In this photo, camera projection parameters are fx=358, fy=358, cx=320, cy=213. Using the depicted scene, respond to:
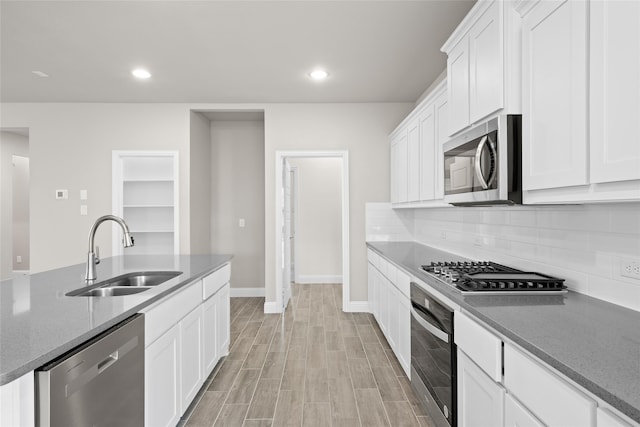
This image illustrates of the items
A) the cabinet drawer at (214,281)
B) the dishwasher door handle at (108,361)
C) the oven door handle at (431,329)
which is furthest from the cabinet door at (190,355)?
the oven door handle at (431,329)

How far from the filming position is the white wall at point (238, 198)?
5.57 m

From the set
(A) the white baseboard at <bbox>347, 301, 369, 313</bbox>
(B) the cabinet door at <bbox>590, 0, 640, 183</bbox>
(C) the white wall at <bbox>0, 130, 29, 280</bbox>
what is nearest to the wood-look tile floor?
(A) the white baseboard at <bbox>347, 301, 369, 313</bbox>

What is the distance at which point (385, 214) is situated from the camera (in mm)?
4641

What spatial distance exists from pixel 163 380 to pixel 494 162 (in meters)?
1.99

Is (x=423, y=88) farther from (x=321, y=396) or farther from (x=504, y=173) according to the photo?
(x=321, y=396)

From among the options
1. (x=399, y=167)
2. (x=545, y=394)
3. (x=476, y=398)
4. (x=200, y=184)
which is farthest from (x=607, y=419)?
(x=200, y=184)

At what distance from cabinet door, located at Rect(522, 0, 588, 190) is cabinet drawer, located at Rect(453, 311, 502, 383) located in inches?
25.0

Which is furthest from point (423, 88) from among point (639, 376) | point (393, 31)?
point (639, 376)

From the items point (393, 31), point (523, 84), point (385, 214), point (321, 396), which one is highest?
point (393, 31)

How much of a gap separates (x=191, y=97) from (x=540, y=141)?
4040 millimetres

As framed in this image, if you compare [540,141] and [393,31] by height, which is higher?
[393,31]

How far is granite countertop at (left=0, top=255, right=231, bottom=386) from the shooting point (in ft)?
3.40

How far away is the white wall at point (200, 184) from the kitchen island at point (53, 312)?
2411mm

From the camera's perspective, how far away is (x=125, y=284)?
230 centimetres
